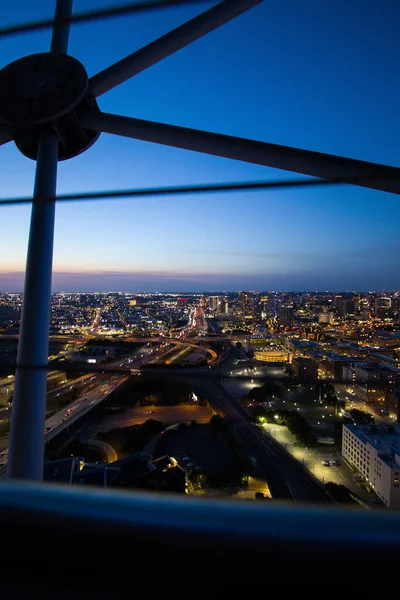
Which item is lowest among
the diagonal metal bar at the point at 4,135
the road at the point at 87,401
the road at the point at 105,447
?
the road at the point at 105,447

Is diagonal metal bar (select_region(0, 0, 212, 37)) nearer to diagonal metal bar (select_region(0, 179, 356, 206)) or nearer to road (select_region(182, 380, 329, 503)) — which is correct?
diagonal metal bar (select_region(0, 179, 356, 206))

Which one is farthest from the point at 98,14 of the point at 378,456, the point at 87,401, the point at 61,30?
the point at 87,401

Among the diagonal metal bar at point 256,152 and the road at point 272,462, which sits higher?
the diagonal metal bar at point 256,152

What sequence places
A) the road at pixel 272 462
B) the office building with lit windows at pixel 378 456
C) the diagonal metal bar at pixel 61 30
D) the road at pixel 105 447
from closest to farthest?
the diagonal metal bar at pixel 61 30
the office building with lit windows at pixel 378 456
the road at pixel 272 462
the road at pixel 105 447

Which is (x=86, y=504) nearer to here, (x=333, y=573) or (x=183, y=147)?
(x=333, y=573)

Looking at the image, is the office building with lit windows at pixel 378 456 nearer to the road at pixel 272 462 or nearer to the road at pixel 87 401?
the road at pixel 272 462

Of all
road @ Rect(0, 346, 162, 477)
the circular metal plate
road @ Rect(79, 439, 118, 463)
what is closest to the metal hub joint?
the circular metal plate

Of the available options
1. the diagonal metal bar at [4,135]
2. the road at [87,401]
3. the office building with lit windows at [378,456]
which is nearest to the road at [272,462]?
the office building with lit windows at [378,456]
